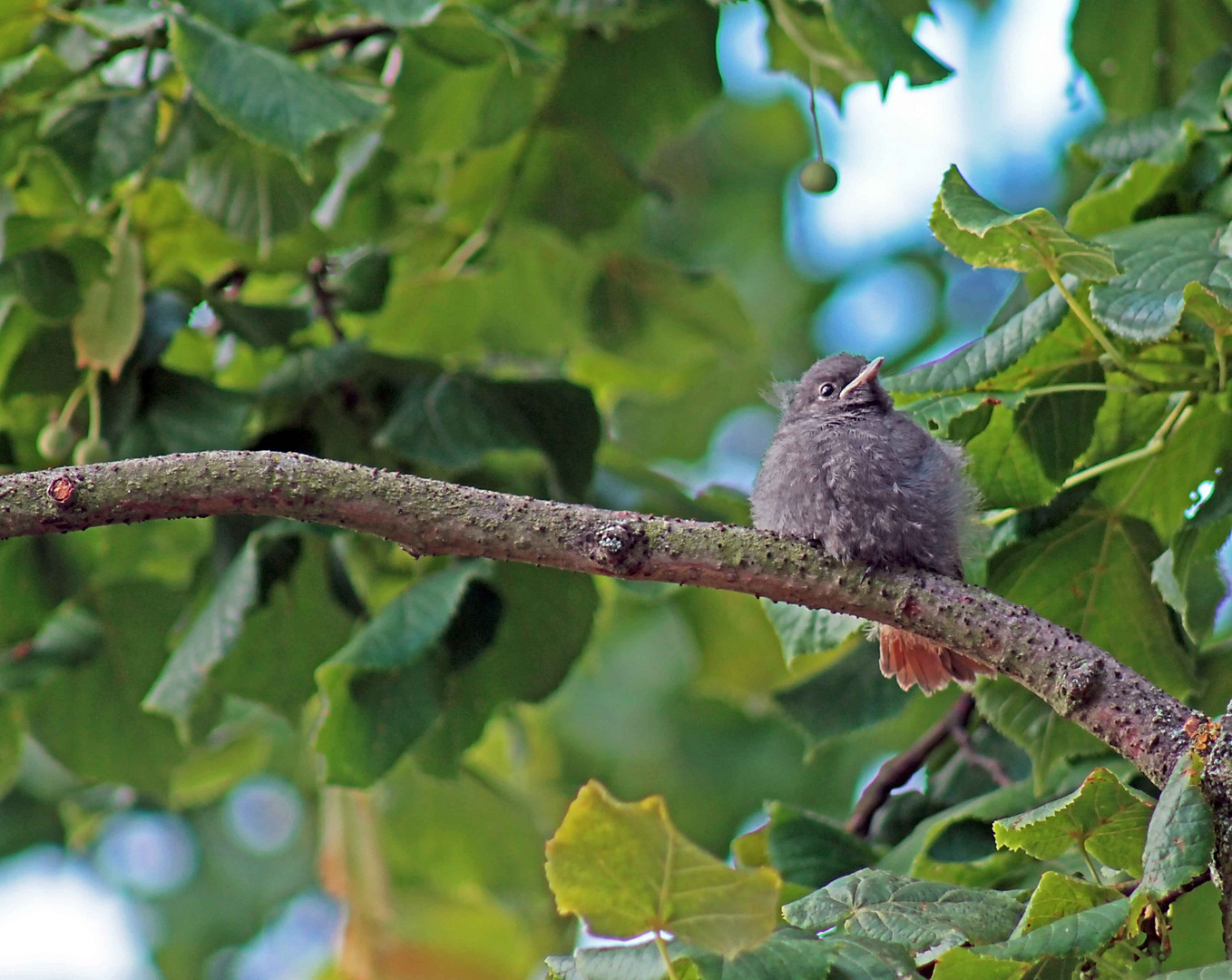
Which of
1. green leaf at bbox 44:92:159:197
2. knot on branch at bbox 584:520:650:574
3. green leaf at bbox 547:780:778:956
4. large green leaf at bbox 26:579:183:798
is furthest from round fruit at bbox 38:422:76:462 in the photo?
green leaf at bbox 547:780:778:956

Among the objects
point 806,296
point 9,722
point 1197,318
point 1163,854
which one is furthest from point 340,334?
point 806,296

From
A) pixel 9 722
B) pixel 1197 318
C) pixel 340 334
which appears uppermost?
pixel 1197 318

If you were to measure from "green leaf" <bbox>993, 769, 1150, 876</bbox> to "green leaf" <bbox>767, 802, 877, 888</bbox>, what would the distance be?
0.79m

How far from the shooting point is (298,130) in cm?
284

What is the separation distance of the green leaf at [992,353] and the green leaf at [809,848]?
0.92 m

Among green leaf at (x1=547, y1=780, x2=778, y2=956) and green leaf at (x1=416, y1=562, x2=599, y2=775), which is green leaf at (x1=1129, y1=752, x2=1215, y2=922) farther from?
green leaf at (x1=416, y1=562, x2=599, y2=775)

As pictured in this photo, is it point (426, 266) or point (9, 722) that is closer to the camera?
point (9, 722)

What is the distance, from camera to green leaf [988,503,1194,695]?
2773 mm

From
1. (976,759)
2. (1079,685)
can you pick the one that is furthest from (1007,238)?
(976,759)

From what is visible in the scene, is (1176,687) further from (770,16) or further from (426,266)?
(426,266)

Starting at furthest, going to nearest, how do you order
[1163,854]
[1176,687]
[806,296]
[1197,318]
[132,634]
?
[806,296] → [132,634] → [1176,687] → [1197,318] → [1163,854]

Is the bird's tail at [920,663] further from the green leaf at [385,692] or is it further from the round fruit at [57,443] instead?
A: the round fruit at [57,443]

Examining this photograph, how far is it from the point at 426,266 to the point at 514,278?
28 centimetres

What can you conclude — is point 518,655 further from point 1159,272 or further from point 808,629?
point 1159,272
